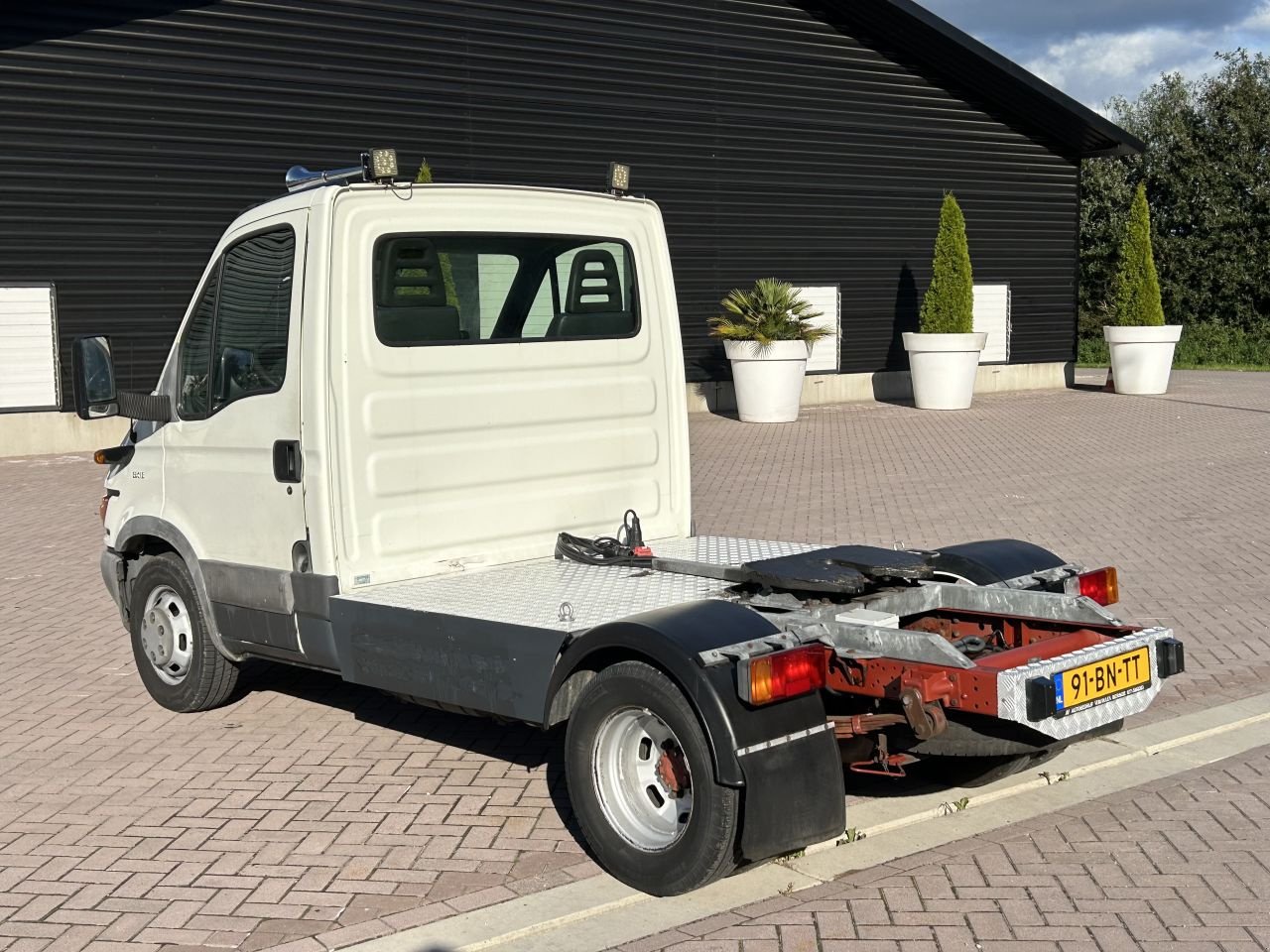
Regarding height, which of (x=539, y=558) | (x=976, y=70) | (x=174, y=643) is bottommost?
(x=174, y=643)

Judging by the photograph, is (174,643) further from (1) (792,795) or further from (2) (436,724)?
(1) (792,795)

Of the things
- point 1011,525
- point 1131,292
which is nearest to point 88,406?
point 1011,525

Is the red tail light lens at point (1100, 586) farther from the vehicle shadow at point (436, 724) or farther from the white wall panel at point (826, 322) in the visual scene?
the white wall panel at point (826, 322)

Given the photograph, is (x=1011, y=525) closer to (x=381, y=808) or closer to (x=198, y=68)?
(x=381, y=808)

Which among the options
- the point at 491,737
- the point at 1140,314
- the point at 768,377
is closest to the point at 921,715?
the point at 491,737

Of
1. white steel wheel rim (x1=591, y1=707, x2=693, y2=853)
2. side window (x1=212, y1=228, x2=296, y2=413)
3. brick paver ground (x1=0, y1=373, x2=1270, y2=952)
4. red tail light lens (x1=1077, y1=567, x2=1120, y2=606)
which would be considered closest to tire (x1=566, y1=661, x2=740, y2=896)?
white steel wheel rim (x1=591, y1=707, x2=693, y2=853)

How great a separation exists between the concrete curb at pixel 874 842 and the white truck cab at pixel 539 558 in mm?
165

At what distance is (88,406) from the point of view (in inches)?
244

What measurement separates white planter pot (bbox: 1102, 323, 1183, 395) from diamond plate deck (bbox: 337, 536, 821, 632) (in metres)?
19.1

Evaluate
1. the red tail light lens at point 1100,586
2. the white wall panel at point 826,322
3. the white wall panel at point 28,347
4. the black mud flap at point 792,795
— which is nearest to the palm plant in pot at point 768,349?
the white wall panel at point 826,322

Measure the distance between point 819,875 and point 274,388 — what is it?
111 inches

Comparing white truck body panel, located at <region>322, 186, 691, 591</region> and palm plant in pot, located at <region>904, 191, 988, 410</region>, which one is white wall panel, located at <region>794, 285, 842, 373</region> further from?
white truck body panel, located at <region>322, 186, 691, 591</region>

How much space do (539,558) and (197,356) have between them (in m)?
1.74

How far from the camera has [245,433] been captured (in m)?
5.87
